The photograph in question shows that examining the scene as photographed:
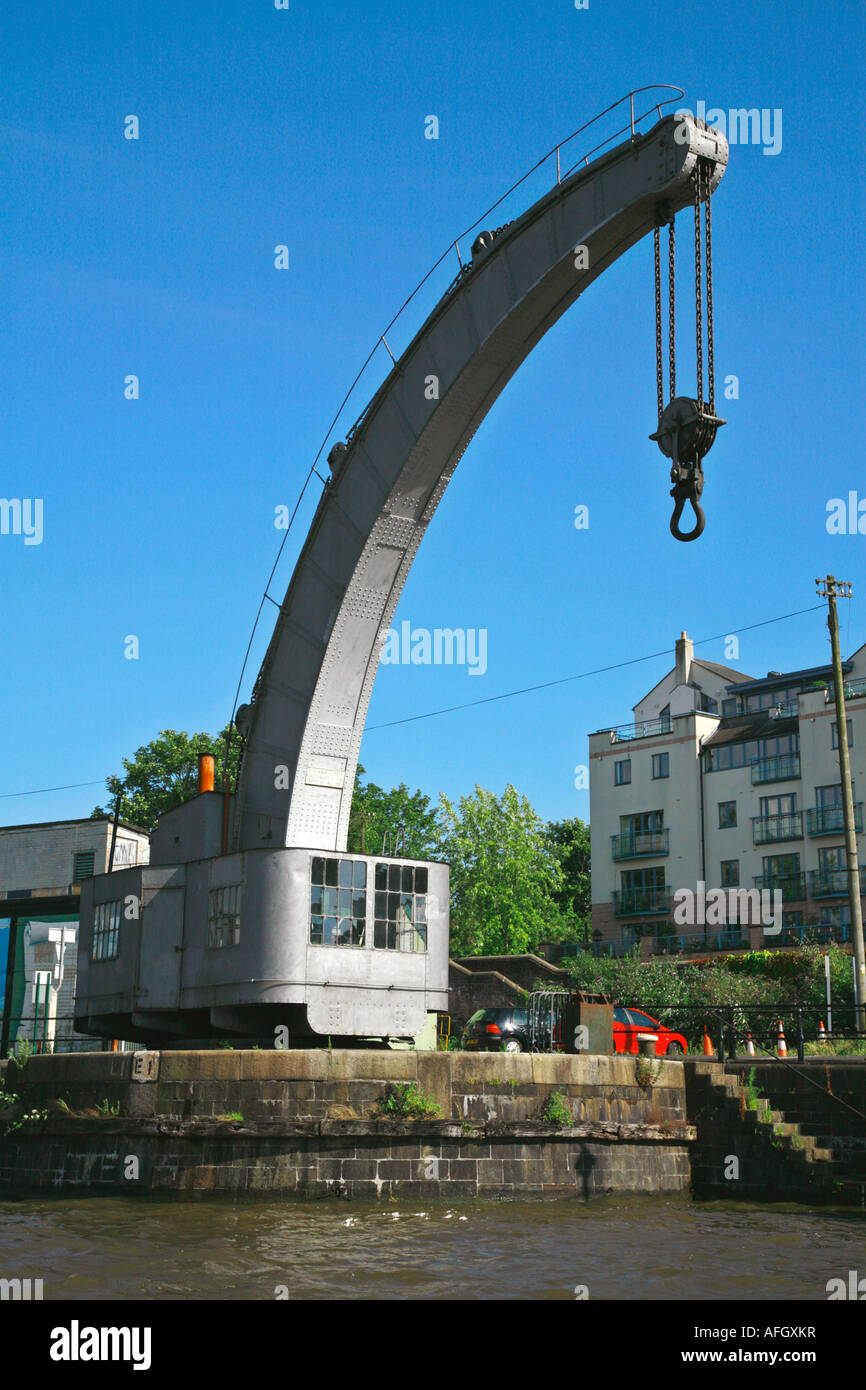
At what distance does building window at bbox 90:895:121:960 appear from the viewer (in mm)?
20312

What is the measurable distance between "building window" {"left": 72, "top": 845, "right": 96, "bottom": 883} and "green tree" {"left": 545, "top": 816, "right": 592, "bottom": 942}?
30133mm

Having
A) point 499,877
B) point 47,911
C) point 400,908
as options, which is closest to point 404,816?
point 499,877

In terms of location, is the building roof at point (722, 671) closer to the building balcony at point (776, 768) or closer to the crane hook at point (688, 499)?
the building balcony at point (776, 768)

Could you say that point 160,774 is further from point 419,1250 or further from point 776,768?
point 419,1250

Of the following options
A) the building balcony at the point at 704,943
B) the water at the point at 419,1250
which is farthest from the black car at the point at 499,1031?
the building balcony at the point at 704,943

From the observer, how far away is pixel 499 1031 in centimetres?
2503

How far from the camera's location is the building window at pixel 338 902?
692 inches

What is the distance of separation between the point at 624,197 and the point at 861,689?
40.6 m

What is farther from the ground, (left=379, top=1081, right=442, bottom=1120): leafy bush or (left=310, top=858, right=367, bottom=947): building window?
(left=310, top=858, right=367, bottom=947): building window

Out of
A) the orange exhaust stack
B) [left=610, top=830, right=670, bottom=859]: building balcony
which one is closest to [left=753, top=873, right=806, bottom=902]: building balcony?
[left=610, top=830, right=670, bottom=859]: building balcony

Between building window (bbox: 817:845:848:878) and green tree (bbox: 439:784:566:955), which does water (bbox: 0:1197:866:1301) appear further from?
green tree (bbox: 439:784:566:955)

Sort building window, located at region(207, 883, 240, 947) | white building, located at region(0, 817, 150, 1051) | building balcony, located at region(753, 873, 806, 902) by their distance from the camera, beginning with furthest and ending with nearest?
building balcony, located at region(753, 873, 806, 902) → white building, located at region(0, 817, 150, 1051) → building window, located at region(207, 883, 240, 947)

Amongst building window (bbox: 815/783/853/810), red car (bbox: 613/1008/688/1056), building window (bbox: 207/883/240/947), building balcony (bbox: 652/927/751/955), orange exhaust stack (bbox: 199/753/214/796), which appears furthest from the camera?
building window (bbox: 815/783/853/810)
